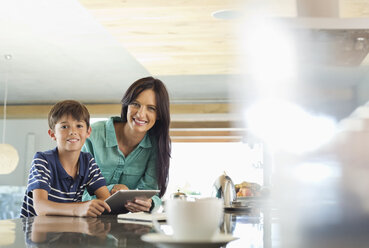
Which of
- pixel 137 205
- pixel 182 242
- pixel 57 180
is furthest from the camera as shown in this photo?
pixel 57 180

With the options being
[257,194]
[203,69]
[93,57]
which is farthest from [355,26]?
[93,57]

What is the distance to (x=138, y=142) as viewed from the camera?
80.3 inches

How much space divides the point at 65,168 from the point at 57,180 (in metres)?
→ 0.07

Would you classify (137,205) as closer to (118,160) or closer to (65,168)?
(65,168)

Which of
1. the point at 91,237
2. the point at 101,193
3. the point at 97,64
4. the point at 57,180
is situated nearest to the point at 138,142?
the point at 101,193

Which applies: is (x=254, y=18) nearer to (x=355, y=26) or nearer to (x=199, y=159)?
(x=355, y=26)

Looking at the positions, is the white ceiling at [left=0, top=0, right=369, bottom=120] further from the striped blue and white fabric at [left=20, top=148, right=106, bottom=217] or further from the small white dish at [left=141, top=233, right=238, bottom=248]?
the striped blue and white fabric at [left=20, top=148, right=106, bottom=217]

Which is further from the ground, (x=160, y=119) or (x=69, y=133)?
(x=160, y=119)

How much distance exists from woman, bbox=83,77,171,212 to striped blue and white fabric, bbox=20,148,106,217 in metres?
0.20

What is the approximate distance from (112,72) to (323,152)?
545 centimetres

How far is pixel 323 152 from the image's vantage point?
502 millimetres

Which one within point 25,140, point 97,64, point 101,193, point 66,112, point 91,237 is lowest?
point 91,237

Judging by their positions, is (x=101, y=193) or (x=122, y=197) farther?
(x=101, y=193)

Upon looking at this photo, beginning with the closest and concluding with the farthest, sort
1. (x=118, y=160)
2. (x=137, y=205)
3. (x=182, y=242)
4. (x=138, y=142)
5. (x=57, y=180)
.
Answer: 1. (x=182, y=242)
2. (x=137, y=205)
3. (x=57, y=180)
4. (x=118, y=160)
5. (x=138, y=142)
